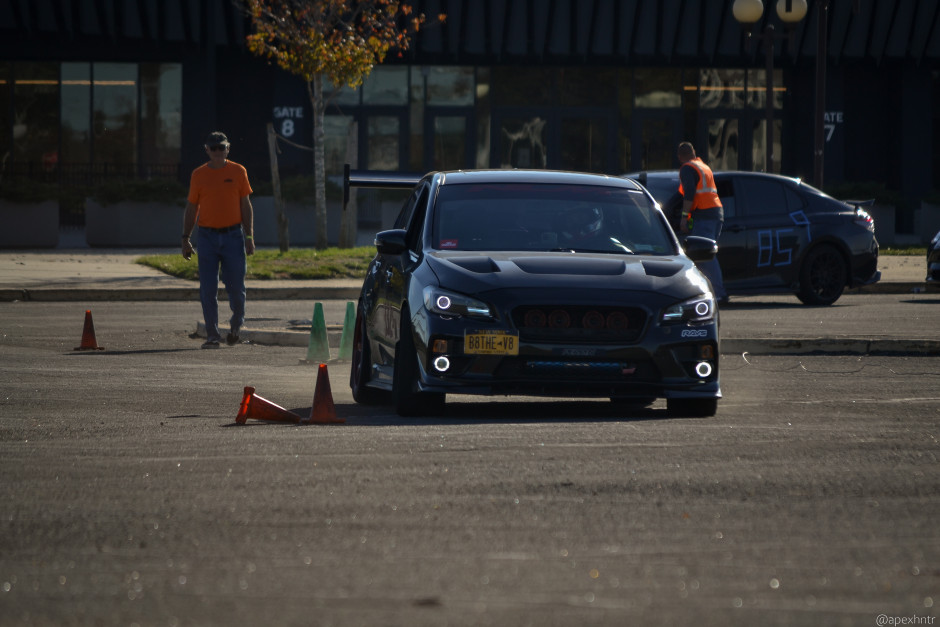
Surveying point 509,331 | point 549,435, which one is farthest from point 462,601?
point 509,331

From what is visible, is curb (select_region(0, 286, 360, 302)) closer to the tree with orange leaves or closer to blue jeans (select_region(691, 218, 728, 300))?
the tree with orange leaves

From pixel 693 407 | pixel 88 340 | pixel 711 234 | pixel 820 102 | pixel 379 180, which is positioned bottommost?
pixel 88 340

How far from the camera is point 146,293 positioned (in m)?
20.9

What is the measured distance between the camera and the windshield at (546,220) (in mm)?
10000

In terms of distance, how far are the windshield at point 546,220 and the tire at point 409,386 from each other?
810 mm

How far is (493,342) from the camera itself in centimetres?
895

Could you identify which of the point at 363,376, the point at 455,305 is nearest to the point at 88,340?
the point at 363,376

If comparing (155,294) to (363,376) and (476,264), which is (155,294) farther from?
(476,264)

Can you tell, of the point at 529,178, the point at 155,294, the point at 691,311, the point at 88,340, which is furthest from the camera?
the point at 155,294

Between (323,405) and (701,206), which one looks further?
(701,206)

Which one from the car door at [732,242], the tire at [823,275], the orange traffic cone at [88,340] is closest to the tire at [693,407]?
the orange traffic cone at [88,340]

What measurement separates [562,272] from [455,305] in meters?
0.68

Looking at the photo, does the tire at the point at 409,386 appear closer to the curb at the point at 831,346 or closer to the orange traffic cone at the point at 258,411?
the orange traffic cone at the point at 258,411

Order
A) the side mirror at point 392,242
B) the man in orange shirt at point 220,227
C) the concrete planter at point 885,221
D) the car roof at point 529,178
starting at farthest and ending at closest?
the concrete planter at point 885,221 → the man in orange shirt at point 220,227 → the car roof at point 529,178 → the side mirror at point 392,242
